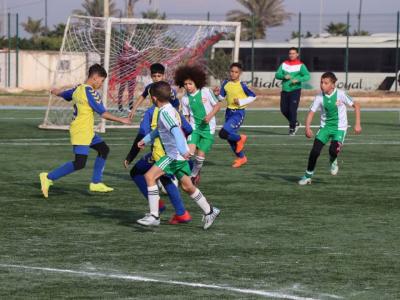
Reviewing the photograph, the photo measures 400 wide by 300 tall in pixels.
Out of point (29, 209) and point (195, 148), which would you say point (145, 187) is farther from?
point (195, 148)

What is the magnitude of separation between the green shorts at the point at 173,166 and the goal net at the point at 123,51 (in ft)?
46.4

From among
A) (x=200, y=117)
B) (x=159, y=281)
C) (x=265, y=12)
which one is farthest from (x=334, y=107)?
(x=265, y=12)

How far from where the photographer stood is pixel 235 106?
1719 cm

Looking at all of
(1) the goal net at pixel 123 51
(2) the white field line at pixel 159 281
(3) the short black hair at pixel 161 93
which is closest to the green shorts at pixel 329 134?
(3) the short black hair at pixel 161 93

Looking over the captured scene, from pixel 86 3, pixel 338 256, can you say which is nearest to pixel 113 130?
pixel 338 256

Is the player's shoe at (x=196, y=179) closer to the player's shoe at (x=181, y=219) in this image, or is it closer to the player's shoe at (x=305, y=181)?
the player's shoe at (x=305, y=181)

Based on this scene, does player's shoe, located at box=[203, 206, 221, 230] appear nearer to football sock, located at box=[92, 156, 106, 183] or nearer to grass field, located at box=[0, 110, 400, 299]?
grass field, located at box=[0, 110, 400, 299]

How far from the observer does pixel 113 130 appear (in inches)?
989

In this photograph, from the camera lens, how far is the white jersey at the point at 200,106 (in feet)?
46.2

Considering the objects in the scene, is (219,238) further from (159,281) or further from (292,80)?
(292,80)

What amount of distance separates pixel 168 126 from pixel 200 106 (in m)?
4.32

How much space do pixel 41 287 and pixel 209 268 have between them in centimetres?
140

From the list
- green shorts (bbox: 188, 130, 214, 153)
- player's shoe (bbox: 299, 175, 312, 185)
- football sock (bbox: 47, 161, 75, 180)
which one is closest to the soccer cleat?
player's shoe (bbox: 299, 175, 312, 185)

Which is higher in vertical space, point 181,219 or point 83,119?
point 83,119
